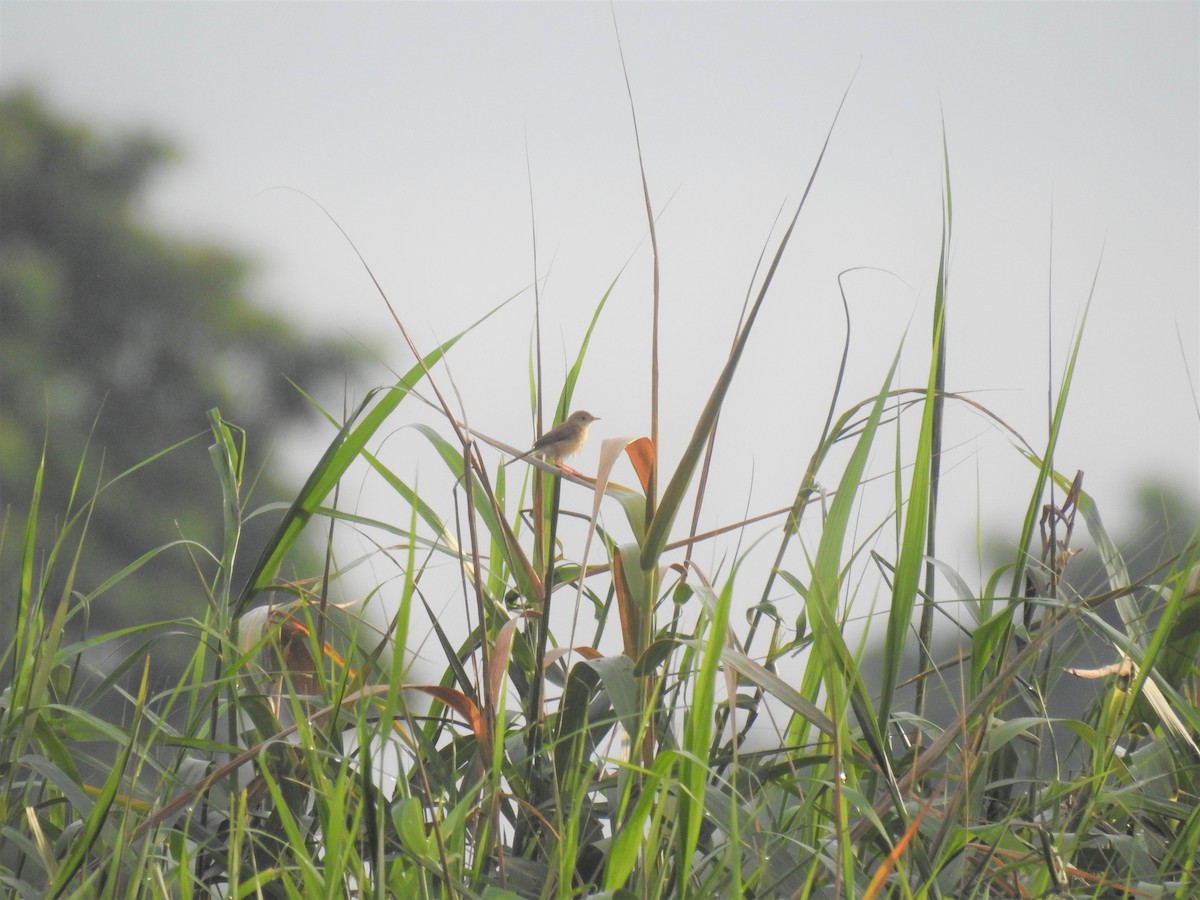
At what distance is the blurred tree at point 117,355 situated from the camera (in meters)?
3.31

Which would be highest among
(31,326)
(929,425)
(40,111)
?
(40,111)

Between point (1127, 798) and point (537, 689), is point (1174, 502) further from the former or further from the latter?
point (537, 689)

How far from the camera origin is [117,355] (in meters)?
3.79

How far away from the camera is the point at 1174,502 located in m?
1.37

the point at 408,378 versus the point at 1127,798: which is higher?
the point at 408,378

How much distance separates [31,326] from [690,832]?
12.5ft

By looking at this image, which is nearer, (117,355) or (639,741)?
(639,741)

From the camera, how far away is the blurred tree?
3.31m

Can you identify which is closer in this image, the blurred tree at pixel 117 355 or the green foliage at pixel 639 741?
the green foliage at pixel 639 741

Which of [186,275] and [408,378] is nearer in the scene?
[408,378]

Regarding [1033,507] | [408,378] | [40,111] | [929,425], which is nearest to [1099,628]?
[1033,507]

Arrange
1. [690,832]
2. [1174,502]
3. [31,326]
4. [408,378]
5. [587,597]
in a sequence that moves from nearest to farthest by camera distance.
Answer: [690,832] → [408,378] → [587,597] → [1174,502] → [31,326]

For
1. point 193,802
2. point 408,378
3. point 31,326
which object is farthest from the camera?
point 31,326

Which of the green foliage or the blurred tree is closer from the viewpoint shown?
the green foliage
